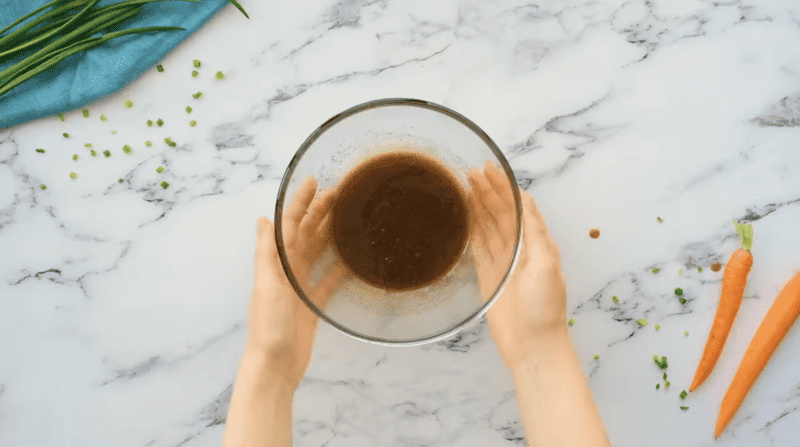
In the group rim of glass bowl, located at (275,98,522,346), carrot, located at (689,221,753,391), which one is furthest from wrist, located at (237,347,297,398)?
carrot, located at (689,221,753,391)

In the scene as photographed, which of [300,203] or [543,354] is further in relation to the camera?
[543,354]

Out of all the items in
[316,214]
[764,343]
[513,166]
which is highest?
[316,214]

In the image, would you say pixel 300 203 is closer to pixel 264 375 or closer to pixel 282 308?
pixel 282 308

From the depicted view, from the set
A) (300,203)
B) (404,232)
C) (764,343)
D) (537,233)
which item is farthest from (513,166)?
(764,343)

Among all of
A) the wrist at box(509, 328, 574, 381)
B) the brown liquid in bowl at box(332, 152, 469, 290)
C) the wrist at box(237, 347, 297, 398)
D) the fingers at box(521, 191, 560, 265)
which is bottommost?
the wrist at box(509, 328, 574, 381)

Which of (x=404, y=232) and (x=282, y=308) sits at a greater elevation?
(x=404, y=232)

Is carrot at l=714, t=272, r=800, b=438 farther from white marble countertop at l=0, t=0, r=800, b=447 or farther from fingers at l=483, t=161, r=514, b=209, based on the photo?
fingers at l=483, t=161, r=514, b=209
